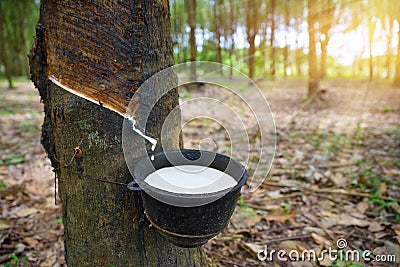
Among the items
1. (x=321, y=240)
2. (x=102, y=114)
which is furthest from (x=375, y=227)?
(x=102, y=114)

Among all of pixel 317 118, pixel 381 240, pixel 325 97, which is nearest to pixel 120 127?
pixel 381 240

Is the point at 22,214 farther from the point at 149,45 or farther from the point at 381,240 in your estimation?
the point at 381,240

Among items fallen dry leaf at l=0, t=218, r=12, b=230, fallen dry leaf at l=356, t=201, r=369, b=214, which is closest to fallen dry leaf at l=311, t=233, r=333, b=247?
fallen dry leaf at l=356, t=201, r=369, b=214

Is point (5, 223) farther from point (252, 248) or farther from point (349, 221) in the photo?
point (349, 221)

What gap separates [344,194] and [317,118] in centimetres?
356

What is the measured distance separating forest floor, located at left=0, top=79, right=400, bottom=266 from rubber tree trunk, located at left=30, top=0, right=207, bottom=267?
16.5 inches

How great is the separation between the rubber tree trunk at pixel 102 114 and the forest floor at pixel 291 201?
419mm

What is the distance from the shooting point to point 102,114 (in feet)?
3.91

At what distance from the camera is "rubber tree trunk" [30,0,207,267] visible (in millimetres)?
1175

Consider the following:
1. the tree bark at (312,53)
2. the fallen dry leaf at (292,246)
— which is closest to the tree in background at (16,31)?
the tree bark at (312,53)

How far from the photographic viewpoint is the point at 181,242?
42.0 inches

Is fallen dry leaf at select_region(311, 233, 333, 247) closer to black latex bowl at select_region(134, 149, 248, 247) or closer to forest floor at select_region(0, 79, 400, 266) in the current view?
forest floor at select_region(0, 79, 400, 266)

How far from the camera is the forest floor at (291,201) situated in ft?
6.24

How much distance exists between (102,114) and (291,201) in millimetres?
1929
